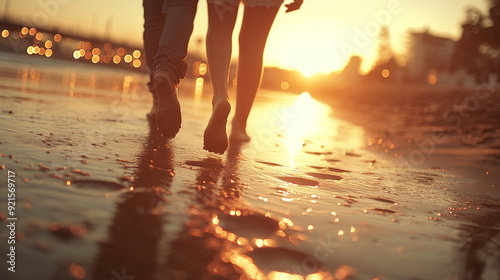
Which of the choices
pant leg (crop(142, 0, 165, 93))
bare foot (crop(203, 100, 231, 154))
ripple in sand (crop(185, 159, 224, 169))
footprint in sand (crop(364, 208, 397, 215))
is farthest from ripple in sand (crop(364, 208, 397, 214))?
pant leg (crop(142, 0, 165, 93))

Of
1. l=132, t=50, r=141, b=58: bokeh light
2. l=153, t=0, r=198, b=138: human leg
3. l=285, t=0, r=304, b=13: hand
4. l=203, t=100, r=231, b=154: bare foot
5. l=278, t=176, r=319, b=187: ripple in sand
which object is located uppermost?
l=132, t=50, r=141, b=58: bokeh light

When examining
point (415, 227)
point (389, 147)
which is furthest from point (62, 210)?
point (389, 147)

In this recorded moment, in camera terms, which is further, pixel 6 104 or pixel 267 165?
pixel 6 104

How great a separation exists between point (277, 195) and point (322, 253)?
0.64m

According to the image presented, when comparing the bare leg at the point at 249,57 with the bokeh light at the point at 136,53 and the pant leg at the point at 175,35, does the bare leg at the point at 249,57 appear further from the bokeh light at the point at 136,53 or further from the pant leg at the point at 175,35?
the bokeh light at the point at 136,53

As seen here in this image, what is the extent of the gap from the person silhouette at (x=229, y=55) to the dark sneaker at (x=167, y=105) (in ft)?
0.61

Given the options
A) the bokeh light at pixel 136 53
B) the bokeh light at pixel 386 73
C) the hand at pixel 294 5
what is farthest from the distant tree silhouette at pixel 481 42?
the bokeh light at pixel 136 53

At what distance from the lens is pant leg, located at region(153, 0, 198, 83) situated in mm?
2562

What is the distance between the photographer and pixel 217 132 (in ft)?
8.36

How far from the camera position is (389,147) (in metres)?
4.69

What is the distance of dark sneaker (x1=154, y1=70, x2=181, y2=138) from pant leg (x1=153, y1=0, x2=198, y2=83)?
11cm

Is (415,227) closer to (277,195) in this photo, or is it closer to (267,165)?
(277,195)

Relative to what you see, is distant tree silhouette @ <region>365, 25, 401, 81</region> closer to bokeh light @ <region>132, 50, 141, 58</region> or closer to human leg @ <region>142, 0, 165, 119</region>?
→ bokeh light @ <region>132, 50, 141, 58</region>

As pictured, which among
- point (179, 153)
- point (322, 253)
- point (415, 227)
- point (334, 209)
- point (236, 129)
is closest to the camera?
point (322, 253)
